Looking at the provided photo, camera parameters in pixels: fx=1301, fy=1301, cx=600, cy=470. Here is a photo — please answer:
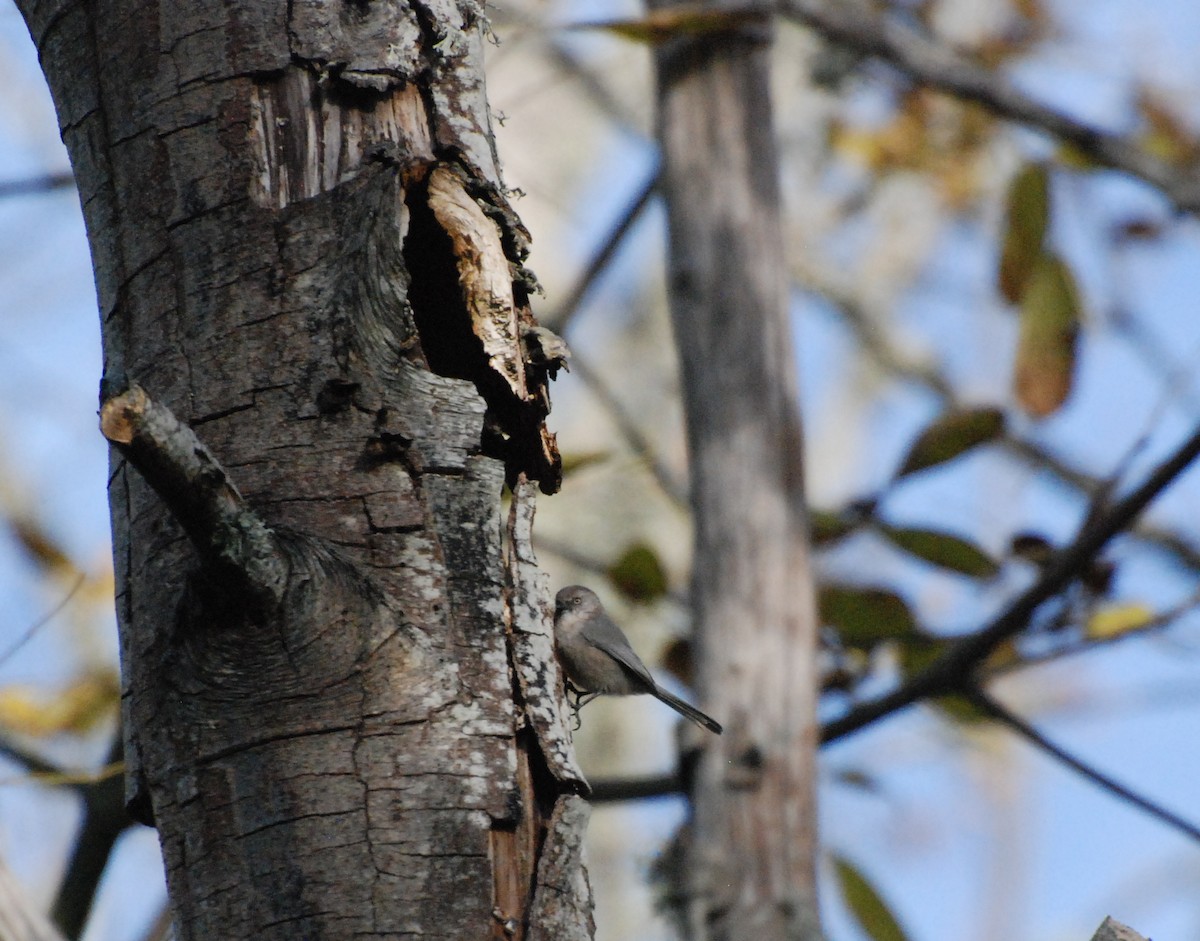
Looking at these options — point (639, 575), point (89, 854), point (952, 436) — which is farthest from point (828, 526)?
point (89, 854)

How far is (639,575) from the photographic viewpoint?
3.12 meters

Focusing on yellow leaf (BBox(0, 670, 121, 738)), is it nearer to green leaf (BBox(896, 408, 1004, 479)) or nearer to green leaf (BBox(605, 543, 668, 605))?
green leaf (BBox(605, 543, 668, 605))

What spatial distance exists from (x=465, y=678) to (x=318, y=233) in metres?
0.45

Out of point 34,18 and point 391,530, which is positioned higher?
point 34,18

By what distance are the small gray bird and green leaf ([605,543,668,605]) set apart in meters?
0.28

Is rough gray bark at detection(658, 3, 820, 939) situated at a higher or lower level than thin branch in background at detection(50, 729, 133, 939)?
higher

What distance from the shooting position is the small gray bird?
2449mm

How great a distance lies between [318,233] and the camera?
126 cm

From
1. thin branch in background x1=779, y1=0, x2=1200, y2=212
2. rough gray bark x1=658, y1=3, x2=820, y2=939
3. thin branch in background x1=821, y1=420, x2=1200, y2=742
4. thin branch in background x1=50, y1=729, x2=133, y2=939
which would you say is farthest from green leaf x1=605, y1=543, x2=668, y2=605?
thin branch in background x1=779, y1=0, x2=1200, y2=212

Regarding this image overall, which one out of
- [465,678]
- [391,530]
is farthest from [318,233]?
[465,678]

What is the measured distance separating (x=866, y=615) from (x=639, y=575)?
1.78 feet

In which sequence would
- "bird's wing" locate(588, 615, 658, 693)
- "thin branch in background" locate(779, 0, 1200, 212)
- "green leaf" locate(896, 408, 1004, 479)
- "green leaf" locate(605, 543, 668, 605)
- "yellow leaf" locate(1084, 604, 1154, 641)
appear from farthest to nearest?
"thin branch in background" locate(779, 0, 1200, 212)
"green leaf" locate(605, 543, 668, 605)
"green leaf" locate(896, 408, 1004, 479)
"yellow leaf" locate(1084, 604, 1154, 641)
"bird's wing" locate(588, 615, 658, 693)

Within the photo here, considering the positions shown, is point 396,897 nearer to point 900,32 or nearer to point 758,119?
point 758,119

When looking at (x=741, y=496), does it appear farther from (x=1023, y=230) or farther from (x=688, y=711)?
(x=1023, y=230)
